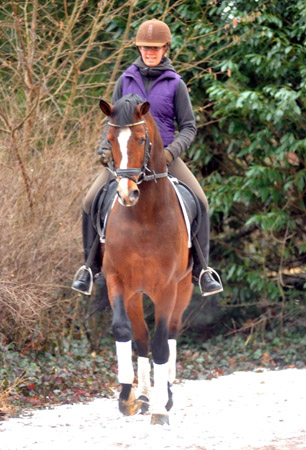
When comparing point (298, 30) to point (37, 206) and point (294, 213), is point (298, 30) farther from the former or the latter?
point (37, 206)

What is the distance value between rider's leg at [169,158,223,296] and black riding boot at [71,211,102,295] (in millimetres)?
920

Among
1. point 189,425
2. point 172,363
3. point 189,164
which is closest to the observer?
point 189,425

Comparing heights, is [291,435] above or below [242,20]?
below

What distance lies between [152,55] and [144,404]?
3.18m

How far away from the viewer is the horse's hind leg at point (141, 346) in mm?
7910

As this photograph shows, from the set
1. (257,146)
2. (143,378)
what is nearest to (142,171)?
(143,378)

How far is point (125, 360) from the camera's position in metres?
7.20

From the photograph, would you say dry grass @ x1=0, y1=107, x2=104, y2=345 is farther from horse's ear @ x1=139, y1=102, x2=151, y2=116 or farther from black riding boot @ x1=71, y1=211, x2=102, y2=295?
horse's ear @ x1=139, y1=102, x2=151, y2=116

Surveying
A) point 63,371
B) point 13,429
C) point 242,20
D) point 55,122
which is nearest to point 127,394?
point 13,429

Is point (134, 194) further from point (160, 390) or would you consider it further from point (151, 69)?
point (160, 390)

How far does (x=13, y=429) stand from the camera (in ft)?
24.4

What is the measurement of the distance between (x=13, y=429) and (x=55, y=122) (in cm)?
565

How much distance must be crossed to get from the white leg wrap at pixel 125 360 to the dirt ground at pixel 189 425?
426 millimetres

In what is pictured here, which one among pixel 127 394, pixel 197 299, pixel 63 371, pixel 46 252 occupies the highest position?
pixel 127 394
